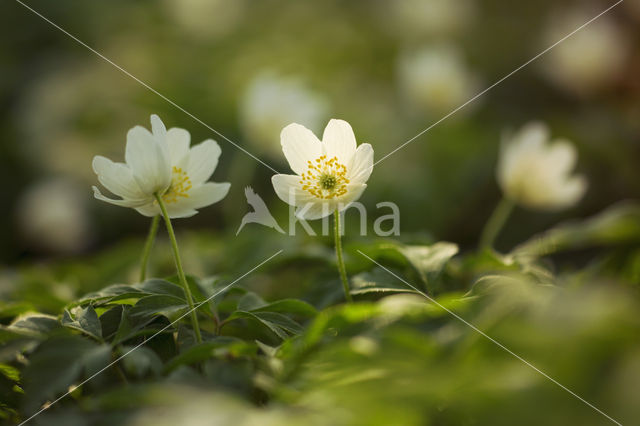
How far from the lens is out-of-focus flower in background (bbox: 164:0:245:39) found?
4.09 meters

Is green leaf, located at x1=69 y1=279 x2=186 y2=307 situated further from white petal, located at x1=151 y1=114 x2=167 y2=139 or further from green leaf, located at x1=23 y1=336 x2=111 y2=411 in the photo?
white petal, located at x1=151 y1=114 x2=167 y2=139

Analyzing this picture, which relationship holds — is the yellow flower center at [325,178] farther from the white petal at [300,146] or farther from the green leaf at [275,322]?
the green leaf at [275,322]

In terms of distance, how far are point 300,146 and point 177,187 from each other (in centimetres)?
24

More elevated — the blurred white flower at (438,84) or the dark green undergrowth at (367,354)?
the blurred white flower at (438,84)

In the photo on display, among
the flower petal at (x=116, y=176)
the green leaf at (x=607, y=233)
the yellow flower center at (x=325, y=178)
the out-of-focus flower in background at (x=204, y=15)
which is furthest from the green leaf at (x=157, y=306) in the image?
the out-of-focus flower in background at (x=204, y=15)

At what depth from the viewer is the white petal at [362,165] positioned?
93cm

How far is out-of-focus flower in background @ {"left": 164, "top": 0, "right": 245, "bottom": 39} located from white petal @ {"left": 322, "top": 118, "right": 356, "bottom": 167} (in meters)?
3.52

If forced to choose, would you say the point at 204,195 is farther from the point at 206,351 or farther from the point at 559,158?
the point at 559,158

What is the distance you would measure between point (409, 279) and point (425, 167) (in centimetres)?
193

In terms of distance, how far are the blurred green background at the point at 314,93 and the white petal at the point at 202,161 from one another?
40.1 inches

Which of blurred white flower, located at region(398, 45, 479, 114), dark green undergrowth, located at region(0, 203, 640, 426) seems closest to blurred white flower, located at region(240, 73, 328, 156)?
blurred white flower, located at region(398, 45, 479, 114)

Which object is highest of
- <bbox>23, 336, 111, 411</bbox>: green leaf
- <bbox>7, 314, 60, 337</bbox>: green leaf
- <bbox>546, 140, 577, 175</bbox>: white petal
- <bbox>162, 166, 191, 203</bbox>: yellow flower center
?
<bbox>162, 166, 191, 203</bbox>: yellow flower center

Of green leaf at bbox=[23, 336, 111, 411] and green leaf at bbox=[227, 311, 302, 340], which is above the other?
green leaf at bbox=[23, 336, 111, 411]

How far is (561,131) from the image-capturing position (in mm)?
2910
